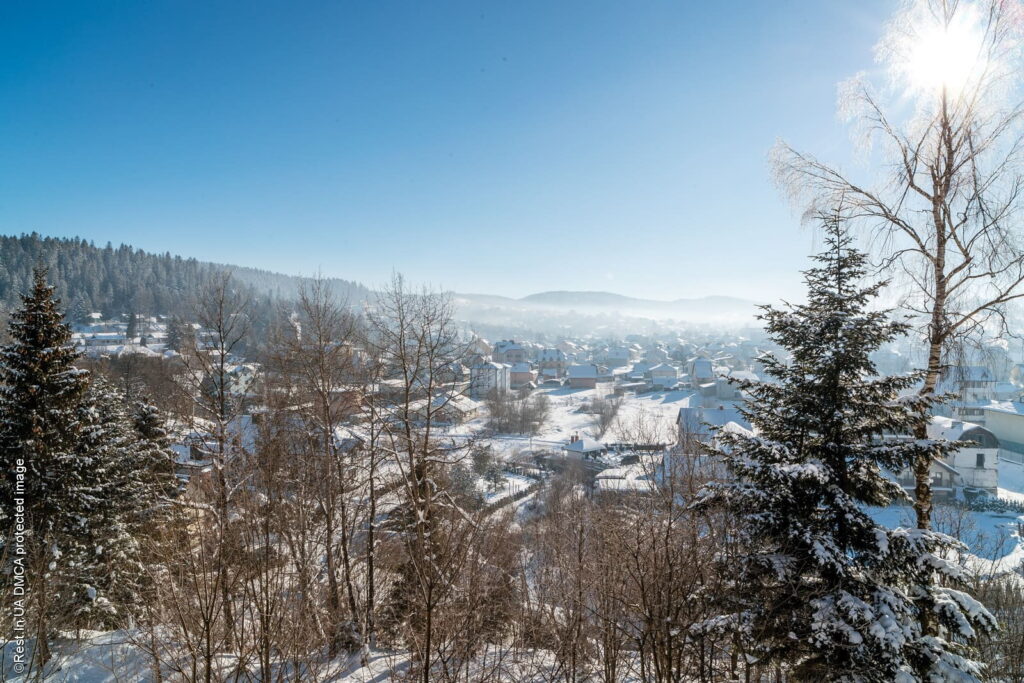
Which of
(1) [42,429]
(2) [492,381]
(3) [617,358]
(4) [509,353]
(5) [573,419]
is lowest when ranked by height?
(5) [573,419]

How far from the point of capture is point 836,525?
4734 mm

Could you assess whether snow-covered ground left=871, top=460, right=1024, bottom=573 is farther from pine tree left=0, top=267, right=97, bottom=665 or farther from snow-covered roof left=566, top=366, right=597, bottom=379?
snow-covered roof left=566, top=366, right=597, bottom=379

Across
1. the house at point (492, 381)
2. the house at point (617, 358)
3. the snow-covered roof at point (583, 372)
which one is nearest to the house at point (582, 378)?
the snow-covered roof at point (583, 372)

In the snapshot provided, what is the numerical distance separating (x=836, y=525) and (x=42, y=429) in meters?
12.7

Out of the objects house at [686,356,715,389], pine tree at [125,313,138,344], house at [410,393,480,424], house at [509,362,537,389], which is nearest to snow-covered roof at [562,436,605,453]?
house at [410,393,480,424]

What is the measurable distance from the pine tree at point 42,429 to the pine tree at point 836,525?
10988 mm

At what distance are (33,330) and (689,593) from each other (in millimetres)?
12293

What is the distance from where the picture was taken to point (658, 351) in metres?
102

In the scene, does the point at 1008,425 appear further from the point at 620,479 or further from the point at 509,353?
the point at 509,353

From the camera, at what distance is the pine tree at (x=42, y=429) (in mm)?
8078

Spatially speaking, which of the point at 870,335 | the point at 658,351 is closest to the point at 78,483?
the point at 870,335

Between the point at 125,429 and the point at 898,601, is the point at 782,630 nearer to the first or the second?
the point at 898,601

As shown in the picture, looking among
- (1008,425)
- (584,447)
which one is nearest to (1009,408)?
(1008,425)

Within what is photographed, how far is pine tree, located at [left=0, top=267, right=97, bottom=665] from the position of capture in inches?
318
